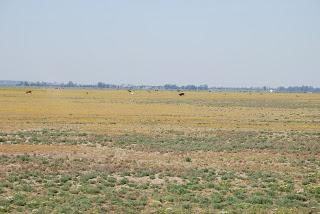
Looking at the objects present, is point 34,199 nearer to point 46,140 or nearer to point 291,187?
point 291,187

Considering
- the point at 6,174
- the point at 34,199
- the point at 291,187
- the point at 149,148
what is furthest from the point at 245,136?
the point at 34,199

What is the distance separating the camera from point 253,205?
14414mm

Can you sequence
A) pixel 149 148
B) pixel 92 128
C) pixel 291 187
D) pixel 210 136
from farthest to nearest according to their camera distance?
pixel 92 128
pixel 210 136
pixel 149 148
pixel 291 187

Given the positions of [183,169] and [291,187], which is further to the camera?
[183,169]

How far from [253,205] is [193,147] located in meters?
13.4

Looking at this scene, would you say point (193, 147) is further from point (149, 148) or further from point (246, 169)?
point (246, 169)

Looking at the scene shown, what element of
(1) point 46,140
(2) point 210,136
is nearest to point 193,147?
(2) point 210,136

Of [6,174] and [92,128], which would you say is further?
[92,128]

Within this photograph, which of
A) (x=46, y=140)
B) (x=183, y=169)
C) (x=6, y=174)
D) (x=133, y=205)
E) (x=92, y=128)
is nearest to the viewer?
(x=133, y=205)

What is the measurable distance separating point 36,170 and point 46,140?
10.3 m

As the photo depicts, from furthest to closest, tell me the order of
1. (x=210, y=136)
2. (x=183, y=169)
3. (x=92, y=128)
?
(x=92, y=128), (x=210, y=136), (x=183, y=169)

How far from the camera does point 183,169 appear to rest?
68.2ft

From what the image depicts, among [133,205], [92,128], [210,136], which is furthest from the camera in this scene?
[92,128]

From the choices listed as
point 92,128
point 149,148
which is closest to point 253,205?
point 149,148
